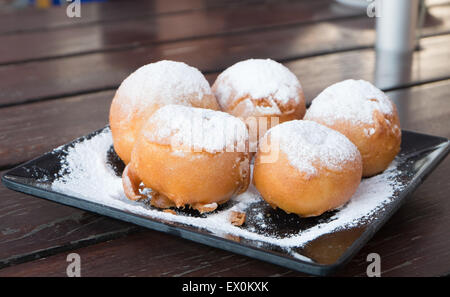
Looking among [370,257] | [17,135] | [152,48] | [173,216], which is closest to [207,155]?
[173,216]

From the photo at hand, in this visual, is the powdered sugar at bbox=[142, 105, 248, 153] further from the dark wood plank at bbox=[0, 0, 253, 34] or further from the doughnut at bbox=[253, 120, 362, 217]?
the dark wood plank at bbox=[0, 0, 253, 34]

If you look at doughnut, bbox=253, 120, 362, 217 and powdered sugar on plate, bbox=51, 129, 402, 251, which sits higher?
doughnut, bbox=253, 120, 362, 217

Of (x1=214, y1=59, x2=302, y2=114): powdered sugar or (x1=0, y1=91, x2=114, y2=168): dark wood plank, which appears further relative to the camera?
(x1=0, y1=91, x2=114, y2=168): dark wood plank

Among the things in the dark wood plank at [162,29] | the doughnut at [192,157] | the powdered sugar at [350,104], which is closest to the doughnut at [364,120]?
the powdered sugar at [350,104]

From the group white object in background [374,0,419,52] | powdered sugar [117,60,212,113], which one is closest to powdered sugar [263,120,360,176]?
powdered sugar [117,60,212,113]

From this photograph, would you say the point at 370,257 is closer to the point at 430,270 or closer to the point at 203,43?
the point at 430,270

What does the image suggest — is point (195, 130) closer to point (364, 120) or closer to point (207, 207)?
point (207, 207)

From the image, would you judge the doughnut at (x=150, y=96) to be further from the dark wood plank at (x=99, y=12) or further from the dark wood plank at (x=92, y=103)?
the dark wood plank at (x=99, y=12)
